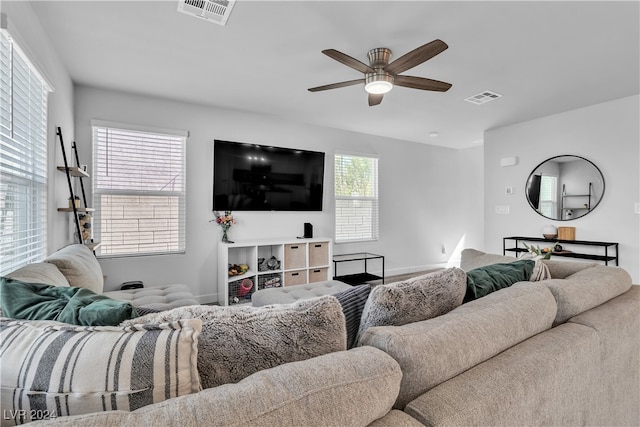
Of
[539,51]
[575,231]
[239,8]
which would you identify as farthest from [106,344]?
[575,231]

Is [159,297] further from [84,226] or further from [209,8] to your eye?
[209,8]

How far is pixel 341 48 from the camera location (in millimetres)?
2447

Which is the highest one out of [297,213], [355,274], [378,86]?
[378,86]

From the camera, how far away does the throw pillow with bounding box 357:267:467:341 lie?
1003 mm

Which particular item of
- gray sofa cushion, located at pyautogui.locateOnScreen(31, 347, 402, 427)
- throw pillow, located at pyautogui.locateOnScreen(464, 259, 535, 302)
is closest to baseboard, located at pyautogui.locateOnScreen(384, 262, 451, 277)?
throw pillow, located at pyautogui.locateOnScreen(464, 259, 535, 302)

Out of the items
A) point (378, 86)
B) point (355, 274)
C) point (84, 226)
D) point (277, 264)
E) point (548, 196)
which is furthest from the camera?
point (355, 274)

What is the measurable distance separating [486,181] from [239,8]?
447cm

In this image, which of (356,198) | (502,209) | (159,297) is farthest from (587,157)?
(159,297)

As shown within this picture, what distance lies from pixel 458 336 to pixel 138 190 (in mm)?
3574

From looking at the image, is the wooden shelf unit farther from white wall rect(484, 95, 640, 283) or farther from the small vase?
white wall rect(484, 95, 640, 283)

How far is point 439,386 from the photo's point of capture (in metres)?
0.82

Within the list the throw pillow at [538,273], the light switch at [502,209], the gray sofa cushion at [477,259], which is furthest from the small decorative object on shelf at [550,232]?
the throw pillow at [538,273]

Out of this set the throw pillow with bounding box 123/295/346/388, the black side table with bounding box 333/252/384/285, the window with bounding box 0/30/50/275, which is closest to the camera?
the throw pillow with bounding box 123/295/346/388

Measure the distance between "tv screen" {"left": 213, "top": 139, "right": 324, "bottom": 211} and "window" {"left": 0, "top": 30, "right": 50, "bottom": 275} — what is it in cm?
182
